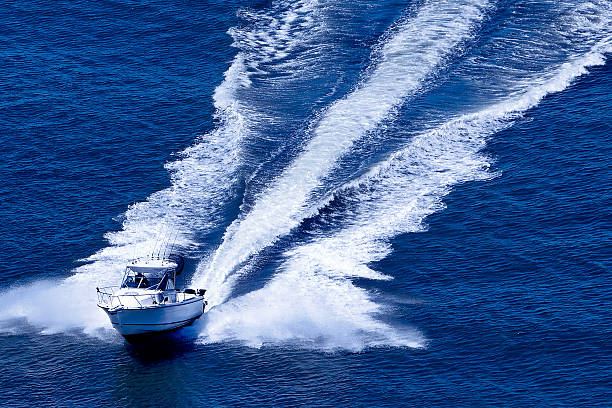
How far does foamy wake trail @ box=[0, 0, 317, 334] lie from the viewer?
120 m

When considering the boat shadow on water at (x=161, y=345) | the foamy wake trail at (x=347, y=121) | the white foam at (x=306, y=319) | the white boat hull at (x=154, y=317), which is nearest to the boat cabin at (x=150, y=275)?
the white boat hull at (x=154, y=317)

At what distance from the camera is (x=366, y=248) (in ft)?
416

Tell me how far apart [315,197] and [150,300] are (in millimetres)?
25275

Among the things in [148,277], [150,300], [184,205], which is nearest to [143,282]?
[148,277]

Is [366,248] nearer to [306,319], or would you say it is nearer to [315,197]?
[315,197]

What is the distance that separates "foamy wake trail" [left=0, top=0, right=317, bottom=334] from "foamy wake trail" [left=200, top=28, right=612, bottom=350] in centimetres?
1221

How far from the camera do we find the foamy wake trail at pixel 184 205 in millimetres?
120312

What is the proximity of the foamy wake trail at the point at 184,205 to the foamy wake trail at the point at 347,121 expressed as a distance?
503 centimetres

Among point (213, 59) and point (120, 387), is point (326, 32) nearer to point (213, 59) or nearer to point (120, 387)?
point (213, 59)

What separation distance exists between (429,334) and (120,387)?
2829 centimetres

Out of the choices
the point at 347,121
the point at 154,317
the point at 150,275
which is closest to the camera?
the point at 154,317

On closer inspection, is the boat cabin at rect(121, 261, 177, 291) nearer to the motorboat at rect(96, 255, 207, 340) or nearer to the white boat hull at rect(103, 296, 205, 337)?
the motorboat at rect(96, 255, 207, 340)

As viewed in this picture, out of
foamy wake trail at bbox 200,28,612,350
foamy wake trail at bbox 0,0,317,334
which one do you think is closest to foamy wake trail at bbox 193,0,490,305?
foamy wake trail at bbox 200,28,612,350

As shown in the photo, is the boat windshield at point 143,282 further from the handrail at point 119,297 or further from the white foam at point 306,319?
the white foam at point 306,319
